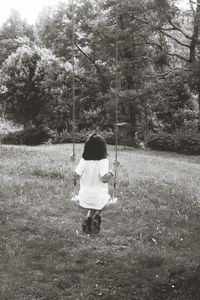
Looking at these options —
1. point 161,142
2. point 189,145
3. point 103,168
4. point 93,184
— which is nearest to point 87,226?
point 93,184

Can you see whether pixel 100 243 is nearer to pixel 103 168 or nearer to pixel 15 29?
pixel 103 168

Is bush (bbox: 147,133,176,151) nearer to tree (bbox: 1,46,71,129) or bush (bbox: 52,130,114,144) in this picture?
bush (bbox: 52,130,114,144)

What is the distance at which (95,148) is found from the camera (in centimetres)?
781

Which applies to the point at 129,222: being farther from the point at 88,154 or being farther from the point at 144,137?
the point at 144,137

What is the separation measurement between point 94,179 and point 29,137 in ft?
90.0

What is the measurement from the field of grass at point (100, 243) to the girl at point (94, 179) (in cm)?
78

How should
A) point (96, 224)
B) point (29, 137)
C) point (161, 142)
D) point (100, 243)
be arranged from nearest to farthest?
point (96, 224) < point (100, 243) < point (161, 142) < point (29, 137)

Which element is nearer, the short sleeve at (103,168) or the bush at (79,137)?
the short sleeve at (103,168)

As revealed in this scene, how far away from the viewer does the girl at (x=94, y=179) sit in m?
7.77

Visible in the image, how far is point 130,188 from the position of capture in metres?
13.3

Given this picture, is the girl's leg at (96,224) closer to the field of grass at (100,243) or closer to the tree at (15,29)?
the field of grass at (100,243)

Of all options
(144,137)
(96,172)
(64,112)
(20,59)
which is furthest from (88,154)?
(20,59)

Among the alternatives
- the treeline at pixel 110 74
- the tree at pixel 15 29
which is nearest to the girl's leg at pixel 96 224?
the treeline at pixel 110 74

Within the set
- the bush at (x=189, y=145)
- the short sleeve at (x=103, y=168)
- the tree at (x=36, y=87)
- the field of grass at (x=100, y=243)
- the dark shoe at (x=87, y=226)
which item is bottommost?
the field of grass at (x=100, y=243)
